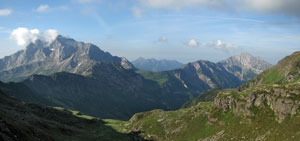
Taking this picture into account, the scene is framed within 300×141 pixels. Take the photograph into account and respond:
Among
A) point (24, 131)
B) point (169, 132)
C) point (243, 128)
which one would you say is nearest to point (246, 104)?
point (243, 128)

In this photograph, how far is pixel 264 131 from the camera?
127 metres

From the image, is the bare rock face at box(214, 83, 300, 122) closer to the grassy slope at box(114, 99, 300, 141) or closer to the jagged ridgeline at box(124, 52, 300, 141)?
the jagged ridgeline at box(124, 52, 300, 141)

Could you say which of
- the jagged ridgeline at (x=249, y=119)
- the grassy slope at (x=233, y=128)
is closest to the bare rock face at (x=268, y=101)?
the jagged ridgeline at (x=249, y=119)

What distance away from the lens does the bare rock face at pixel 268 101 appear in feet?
436

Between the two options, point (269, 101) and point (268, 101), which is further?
point (268, 101)

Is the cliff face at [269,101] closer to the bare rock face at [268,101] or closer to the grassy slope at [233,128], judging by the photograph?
the bare rock face at [268,101]

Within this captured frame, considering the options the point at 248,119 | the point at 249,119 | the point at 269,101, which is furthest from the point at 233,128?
the point at 269,101

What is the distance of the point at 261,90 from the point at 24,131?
14947 centimetres

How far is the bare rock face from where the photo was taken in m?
133

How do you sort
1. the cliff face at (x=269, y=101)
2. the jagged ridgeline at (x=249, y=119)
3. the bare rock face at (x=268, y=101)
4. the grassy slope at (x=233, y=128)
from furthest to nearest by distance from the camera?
the cliff face at (x=269, y=101) → the bare rock face at (x=268, y=101) → the jagged ridgeline at (x=249, y=119) → the grassy slope at (x=233, y=128)

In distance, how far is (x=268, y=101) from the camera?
15075 cm

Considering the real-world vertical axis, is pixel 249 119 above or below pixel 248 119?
above

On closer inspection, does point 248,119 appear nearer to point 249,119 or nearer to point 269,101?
point 249,119

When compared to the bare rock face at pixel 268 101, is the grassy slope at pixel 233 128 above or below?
below
